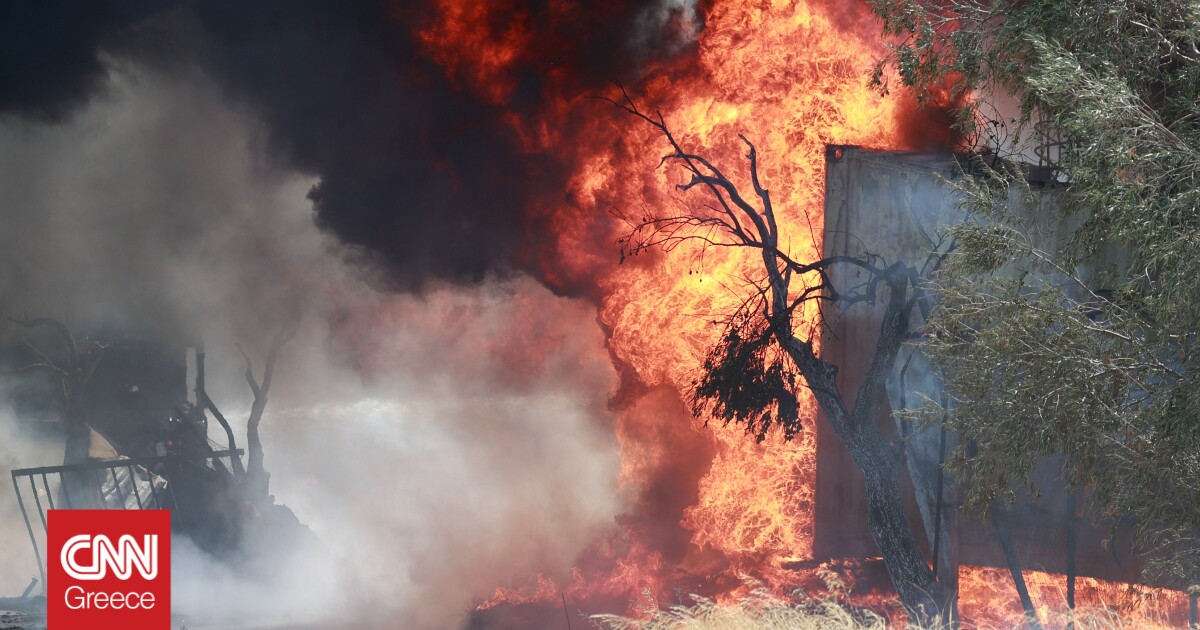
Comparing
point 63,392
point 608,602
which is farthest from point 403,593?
point 63,392

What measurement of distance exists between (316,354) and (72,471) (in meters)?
2.32

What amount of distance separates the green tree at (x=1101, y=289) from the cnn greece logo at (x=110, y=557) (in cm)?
690

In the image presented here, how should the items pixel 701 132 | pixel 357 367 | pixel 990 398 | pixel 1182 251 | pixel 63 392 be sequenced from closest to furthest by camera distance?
1. pixel 1182 251
2. pixel 990 398
3. pixel 63 392
4. pixel 357 367
5. pixel 701 132

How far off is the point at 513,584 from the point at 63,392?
176 inches

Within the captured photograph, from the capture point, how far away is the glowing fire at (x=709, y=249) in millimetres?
9695

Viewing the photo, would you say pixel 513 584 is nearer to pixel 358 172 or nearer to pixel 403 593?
pixel 403 593

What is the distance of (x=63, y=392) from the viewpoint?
8.60m

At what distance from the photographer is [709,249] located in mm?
9953

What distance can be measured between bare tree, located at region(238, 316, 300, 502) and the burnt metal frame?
5.9 inches

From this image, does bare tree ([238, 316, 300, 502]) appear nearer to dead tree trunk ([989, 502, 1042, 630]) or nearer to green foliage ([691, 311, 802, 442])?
green foliage ([691, 311, 802, 442])

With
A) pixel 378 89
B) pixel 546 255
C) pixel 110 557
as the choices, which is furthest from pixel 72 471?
pixel 546 255

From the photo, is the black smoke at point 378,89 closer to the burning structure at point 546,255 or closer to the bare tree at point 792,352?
the burning structure at point 546,255

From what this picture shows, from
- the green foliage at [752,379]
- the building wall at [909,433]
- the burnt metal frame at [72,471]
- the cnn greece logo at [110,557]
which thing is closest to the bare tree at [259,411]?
the burnt metal frame at [72,471]

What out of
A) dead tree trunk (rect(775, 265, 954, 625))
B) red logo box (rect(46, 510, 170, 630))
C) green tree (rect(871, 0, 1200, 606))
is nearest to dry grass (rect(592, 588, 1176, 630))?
dead tree trunk (rect(775, 265, 954, 625))
